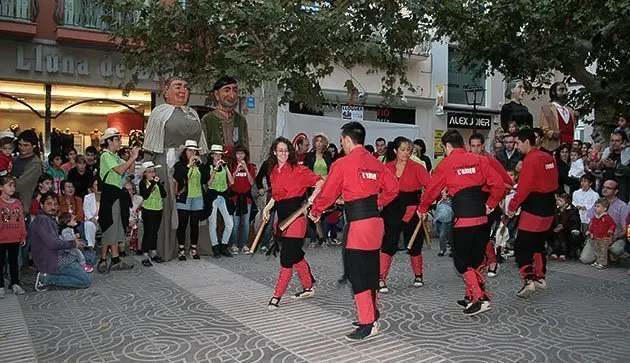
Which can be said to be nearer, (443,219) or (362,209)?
(362,209)

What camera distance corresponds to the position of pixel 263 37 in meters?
10.3

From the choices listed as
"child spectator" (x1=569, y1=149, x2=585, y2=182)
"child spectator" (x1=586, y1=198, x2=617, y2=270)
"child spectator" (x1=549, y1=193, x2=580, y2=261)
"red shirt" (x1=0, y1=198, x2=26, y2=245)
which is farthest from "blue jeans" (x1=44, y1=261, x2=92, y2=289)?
"child spectator" (x1=569, y1=149, x2=585, y2=182)

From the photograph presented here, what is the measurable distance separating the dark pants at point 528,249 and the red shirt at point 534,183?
0.07 metres

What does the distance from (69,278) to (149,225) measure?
1830 mm

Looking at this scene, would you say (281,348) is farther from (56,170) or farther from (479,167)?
(56,170)

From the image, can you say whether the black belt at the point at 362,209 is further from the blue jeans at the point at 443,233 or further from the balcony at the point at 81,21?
the balcony at the point at 81,21

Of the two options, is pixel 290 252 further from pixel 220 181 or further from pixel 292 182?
pixel 220 181

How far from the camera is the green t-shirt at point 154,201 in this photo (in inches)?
356

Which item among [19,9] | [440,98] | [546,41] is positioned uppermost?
[19,9]

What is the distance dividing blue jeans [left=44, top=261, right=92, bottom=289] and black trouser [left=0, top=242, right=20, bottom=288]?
14.8 inches

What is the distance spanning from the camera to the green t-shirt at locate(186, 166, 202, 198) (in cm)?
951

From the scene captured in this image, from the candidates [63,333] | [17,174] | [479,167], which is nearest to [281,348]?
[63,333]

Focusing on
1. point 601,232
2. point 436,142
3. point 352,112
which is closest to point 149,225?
point 601,232

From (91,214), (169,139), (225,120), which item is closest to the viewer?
(91,214)
